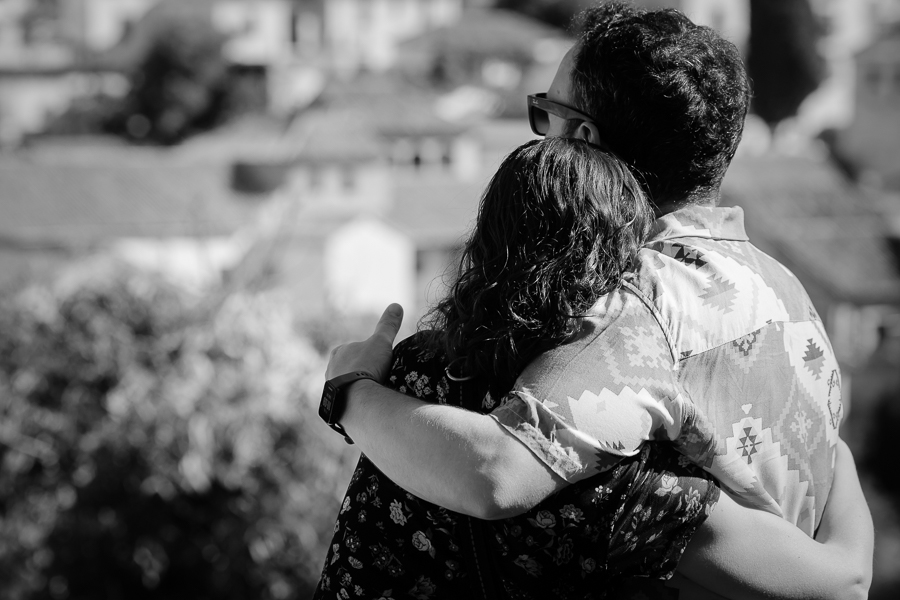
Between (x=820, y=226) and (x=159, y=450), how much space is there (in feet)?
69.6

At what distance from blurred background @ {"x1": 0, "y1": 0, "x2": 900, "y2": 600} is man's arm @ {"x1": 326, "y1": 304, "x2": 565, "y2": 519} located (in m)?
0.20

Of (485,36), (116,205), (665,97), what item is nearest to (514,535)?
(665,97)

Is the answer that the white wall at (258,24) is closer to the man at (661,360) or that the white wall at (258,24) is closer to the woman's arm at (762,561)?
the man at (661,360)

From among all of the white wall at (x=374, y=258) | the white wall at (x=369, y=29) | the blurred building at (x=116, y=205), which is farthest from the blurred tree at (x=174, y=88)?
the white wall at (x=374, y=258)

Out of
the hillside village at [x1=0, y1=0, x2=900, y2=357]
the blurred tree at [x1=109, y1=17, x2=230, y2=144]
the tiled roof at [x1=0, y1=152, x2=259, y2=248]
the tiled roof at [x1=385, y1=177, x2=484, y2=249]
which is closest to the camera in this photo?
the hillside village at [x1=0, y1=0, x2=900, y2=357]

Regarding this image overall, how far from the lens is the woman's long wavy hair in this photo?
3.82ft

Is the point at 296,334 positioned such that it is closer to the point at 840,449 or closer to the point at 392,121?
the point at 840,449

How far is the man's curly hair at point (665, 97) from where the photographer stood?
124 cm

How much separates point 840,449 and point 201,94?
31.9 m

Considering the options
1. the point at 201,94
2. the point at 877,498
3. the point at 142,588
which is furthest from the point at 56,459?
the point at 201,94

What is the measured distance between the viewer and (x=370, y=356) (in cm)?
133

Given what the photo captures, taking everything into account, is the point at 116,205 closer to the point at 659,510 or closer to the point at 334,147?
the point at 334,147

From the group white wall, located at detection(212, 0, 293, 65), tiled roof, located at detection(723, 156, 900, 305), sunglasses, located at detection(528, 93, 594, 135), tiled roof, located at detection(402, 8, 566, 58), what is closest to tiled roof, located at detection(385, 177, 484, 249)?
tiled roof, located at detection(723, 156, 900, 305)

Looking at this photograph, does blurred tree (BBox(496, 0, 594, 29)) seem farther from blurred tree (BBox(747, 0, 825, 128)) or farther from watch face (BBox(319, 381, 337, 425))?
watch face (BBox(319, 381, 337, 425))
